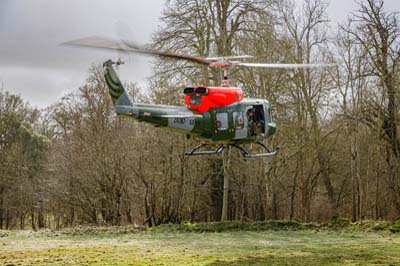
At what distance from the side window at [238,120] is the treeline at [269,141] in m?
6.08

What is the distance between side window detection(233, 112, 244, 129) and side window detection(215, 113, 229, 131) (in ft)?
0.68

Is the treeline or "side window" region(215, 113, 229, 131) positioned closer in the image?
"side window" region(215, 113, 229, 131)

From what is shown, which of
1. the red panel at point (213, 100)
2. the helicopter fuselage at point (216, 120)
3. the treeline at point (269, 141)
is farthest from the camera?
the treeline at point (269, 141)

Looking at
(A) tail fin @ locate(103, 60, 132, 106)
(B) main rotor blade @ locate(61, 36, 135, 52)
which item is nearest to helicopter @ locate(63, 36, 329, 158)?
(A) tail fin @ locate(103, 60, 132, 106)

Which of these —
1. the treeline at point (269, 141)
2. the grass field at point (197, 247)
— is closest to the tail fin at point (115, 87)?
the grass field at point (197, 247)

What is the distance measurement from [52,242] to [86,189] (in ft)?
24.9

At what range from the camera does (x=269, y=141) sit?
17.6 m

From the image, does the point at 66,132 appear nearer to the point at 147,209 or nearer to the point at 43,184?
the point at 43,184

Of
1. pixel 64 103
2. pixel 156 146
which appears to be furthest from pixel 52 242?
pixel 64 103

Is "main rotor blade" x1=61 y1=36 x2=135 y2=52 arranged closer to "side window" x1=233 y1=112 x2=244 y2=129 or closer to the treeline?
"side window" x1=233 y1=112 x2=244 y2=129

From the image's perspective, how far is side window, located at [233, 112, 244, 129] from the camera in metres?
10.8

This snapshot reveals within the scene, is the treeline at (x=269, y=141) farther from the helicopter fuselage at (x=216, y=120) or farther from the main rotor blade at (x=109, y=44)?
the main rotor blade at (x=109, y=44)

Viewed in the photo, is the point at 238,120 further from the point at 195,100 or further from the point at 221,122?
the point at 195,100

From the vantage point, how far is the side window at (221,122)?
10625 mm
